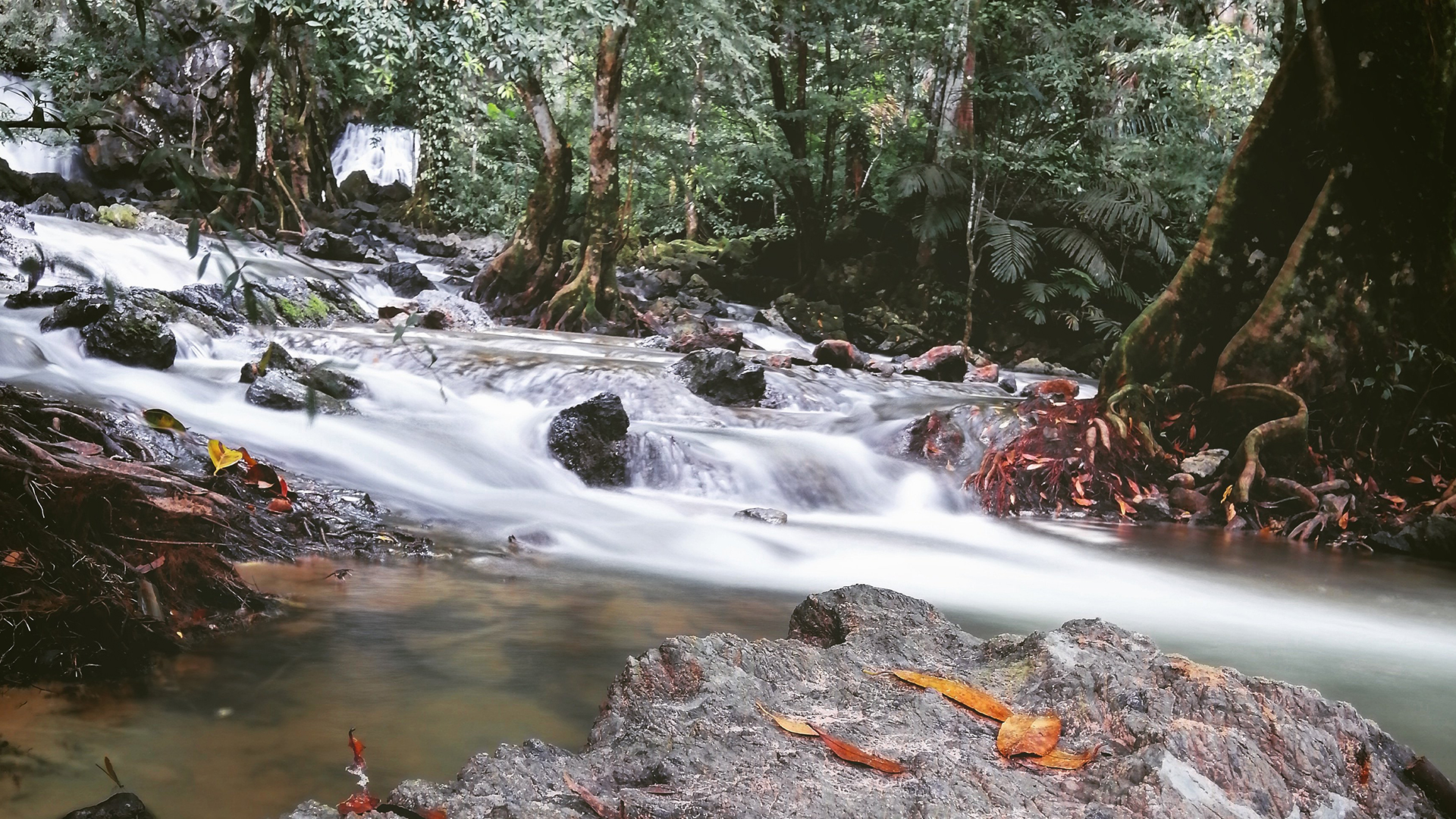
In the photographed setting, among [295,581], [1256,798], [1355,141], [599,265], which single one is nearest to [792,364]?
[599,265]

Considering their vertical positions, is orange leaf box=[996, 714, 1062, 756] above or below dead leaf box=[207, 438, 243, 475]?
above

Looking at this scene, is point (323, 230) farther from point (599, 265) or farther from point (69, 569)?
point (69, 569)

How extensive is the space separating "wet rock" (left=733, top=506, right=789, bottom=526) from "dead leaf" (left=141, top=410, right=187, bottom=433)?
241cm

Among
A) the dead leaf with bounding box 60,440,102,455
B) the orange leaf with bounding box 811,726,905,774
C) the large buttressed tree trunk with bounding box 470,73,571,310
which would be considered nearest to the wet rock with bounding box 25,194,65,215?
the large buttressed tree trunk with bounding box 470,73,571,310

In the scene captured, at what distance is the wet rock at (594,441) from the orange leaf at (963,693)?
3531 millimetres

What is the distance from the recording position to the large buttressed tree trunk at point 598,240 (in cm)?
960

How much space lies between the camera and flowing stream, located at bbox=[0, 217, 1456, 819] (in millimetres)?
1999

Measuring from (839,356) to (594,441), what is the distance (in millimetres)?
4036

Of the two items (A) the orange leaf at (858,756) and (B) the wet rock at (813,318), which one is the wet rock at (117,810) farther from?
(B) the wet rock at (813,318)

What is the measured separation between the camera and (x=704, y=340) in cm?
905

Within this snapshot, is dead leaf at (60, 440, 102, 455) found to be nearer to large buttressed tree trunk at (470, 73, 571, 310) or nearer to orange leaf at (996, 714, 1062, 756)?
orange leaf at (996, 714, 1062, 756)

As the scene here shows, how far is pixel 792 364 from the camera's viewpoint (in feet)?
27.2

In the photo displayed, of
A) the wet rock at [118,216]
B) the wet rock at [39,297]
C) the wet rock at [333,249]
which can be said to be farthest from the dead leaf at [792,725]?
the wet rock at [118,216]

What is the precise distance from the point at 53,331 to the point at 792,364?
5.12 meters
